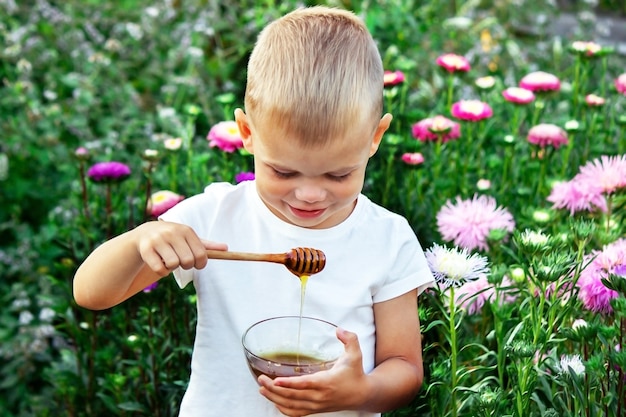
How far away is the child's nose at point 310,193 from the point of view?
4.81 feet

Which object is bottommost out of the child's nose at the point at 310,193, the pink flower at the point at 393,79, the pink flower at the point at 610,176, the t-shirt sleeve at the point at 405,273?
the pink flower at the point at 393,79

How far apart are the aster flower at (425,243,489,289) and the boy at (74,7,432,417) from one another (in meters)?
0.03

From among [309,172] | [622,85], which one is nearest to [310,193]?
[309,172]

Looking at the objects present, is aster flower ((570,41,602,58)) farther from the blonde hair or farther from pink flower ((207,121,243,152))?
the blonde hair

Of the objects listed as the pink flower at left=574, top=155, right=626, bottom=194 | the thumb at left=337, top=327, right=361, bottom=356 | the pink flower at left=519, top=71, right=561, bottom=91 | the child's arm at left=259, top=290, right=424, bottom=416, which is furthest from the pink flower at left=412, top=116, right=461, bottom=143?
the thumb at left=337, top=327, right=361, bottom=356

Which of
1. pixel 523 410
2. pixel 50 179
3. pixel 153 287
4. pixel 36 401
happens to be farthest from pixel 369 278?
pixel 50 179

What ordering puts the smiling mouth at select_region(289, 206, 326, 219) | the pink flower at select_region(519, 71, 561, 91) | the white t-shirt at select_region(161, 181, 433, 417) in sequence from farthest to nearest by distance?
the pink flower at select_region(519, 71, 561, 91) < the white t-shirt at select_region(161, 181, 433, 417) < the smiling mouth at select_region(289, 206, 326, 219)

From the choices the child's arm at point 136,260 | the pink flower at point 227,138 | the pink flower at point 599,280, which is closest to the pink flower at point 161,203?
the pink flower at point 227,138

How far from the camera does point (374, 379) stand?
1.55 meters

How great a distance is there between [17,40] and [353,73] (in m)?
2.42

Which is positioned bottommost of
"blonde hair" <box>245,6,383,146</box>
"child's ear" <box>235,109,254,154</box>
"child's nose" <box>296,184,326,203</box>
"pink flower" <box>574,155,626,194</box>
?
"pink flower" <box>574,155,626,194</box>

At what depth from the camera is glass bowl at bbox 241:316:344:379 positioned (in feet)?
5.06

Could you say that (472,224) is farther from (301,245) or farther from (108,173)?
(108,173)

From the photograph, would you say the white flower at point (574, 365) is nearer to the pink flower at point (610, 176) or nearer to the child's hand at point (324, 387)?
the child's hand at point (324, 387)
